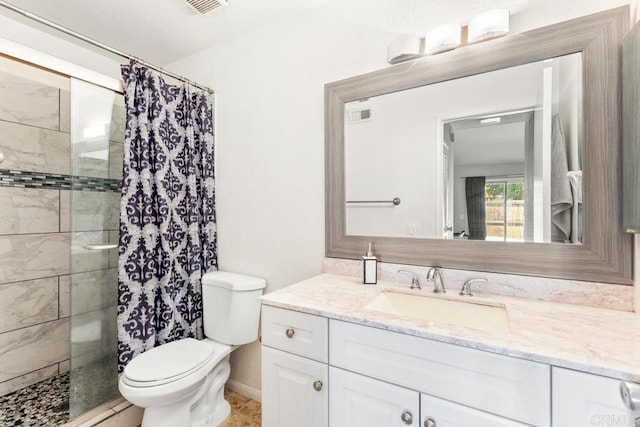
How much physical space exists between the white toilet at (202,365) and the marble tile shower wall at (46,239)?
1.51 ft

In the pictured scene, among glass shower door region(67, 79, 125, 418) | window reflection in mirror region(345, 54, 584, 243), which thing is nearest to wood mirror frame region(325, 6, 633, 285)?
window reflection in mirror region(345, 54, 584, 243)

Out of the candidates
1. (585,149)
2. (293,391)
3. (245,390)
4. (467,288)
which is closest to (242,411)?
(245,390)

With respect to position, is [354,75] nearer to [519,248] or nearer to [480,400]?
[519,248]

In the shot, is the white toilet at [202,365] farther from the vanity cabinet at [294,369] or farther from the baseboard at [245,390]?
the vanity cabinet at [294,369]

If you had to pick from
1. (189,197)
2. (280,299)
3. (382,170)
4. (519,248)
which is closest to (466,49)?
(382,170)

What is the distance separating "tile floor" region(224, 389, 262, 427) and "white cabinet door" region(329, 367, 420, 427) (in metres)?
0.93

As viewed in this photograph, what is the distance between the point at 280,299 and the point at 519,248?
39.1 inches

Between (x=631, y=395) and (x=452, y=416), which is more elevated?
(x=631, y=395)

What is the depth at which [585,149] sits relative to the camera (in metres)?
1.08

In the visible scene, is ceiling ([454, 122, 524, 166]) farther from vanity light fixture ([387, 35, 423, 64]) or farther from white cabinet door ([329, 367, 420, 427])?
white cabinet door ([329, 367, 420, 427])

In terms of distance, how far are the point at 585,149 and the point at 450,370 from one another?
0.95 m

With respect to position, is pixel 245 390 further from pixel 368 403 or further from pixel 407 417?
pixel 407 417

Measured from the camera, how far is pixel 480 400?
0.80 meters

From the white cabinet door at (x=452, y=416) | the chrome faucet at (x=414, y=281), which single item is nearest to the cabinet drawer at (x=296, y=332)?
the white cabinet door at (x=452, y=416)
